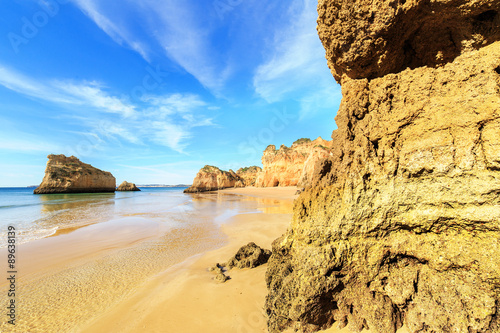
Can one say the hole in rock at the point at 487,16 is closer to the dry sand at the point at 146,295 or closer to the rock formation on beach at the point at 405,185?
the rock formation on beach at the point at 405,185

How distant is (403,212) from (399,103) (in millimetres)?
1807

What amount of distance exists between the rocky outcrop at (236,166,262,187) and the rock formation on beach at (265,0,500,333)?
→ 78.7 meters

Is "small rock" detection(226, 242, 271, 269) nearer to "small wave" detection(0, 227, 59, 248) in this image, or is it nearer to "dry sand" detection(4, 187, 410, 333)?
"dry sand" detection(4, 187, 410, 333)

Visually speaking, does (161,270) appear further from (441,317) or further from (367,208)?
(441,317)

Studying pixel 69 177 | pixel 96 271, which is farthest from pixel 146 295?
pixel 69 177

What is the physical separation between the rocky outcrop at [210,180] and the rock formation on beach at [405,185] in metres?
65.3

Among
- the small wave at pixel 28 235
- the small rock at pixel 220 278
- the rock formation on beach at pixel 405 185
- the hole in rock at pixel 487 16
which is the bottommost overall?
the small rock at pixel 220 278

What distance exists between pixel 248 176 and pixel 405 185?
88.2m

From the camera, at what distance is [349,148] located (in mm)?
3768

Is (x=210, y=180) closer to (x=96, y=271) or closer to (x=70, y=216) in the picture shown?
(x=70, y=216)

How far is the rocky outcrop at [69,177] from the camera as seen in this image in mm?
59688

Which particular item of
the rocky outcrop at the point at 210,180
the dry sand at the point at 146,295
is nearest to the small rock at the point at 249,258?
the dry sand at the point at 146,295

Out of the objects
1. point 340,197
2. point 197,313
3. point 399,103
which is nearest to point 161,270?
point 197,313

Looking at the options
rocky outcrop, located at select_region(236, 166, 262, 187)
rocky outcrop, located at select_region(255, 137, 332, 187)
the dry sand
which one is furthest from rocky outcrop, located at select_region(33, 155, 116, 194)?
the dry sand
